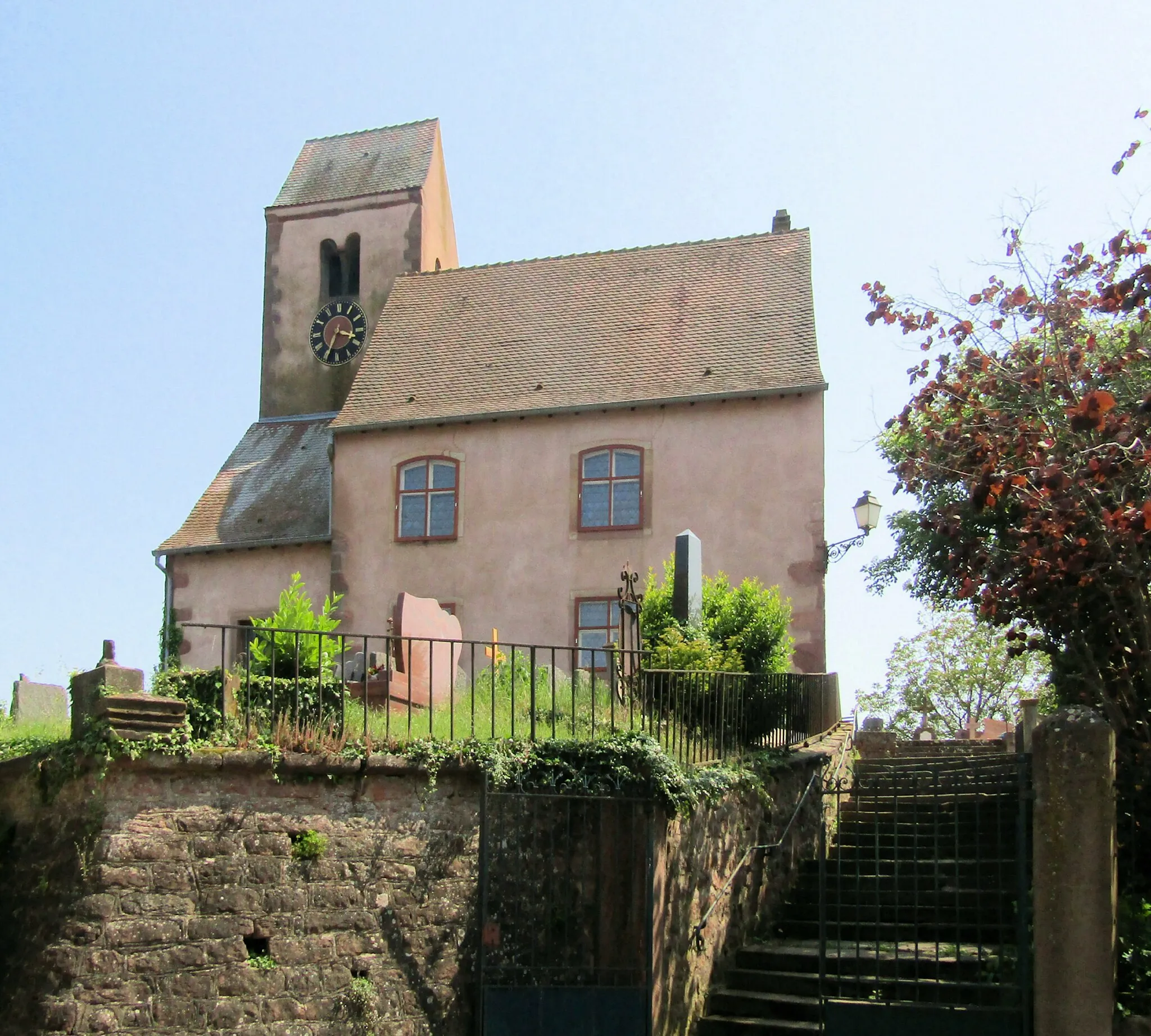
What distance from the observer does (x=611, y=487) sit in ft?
72.9

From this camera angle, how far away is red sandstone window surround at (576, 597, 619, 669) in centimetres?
2177

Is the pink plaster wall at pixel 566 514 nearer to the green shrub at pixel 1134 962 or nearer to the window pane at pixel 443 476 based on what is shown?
the window pane at pixel 443 476

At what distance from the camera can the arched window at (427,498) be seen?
2281 cm

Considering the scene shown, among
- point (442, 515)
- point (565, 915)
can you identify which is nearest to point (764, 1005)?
point (565, 915)

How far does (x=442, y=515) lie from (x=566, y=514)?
6.70 feet

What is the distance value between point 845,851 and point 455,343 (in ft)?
40.9

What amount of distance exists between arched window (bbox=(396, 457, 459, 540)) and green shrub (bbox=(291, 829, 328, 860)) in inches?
488

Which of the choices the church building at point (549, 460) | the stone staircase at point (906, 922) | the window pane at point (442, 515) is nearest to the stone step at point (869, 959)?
the stone staircase at point (906, 922)

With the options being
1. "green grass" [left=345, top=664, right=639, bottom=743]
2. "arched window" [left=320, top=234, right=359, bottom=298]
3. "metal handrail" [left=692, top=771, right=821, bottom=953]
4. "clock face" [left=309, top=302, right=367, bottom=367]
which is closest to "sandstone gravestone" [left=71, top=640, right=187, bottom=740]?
"green grass" [left=345, top=664, right=639, bottom=743]

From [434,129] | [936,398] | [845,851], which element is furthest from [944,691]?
[936,398]

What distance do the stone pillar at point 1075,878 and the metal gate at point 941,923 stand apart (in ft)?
1.06

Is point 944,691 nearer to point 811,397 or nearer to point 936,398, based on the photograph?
point 811,397

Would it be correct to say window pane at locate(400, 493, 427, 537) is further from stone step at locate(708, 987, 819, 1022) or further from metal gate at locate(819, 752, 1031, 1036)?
stone step at locate(708, 987, 819, 1022)

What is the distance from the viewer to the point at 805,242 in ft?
80.2
